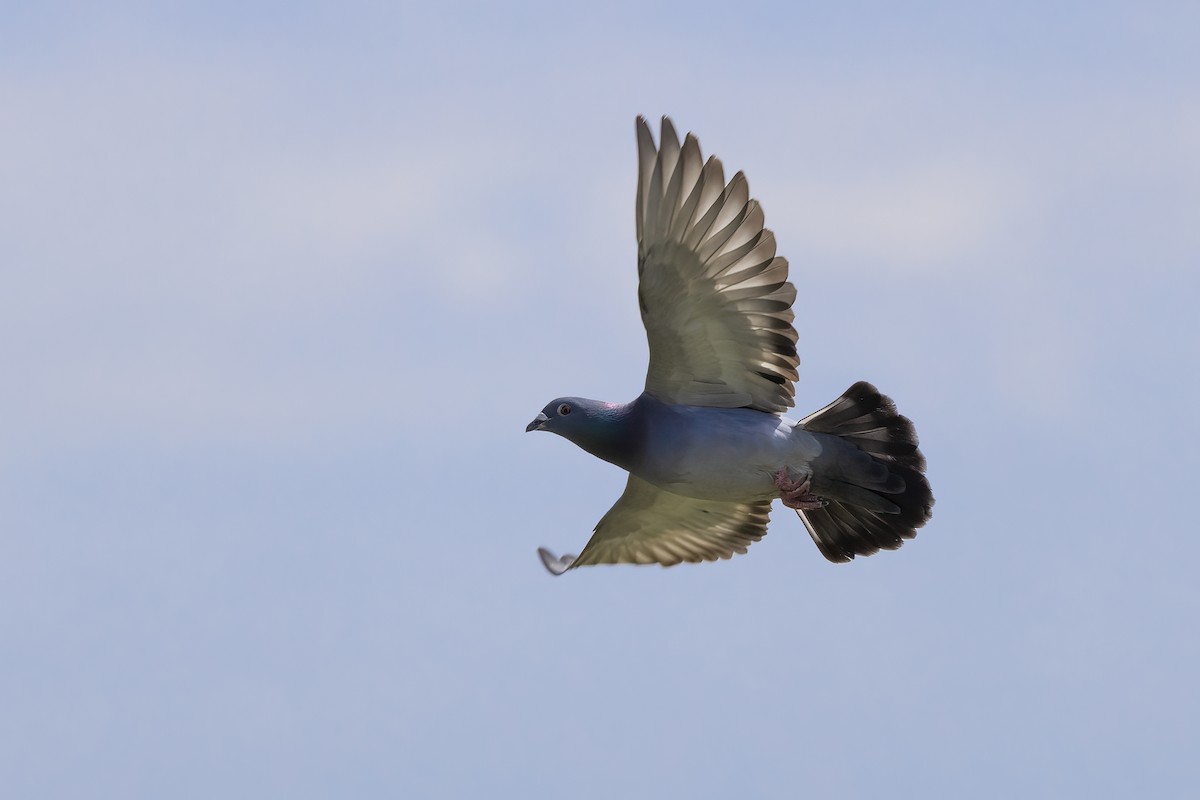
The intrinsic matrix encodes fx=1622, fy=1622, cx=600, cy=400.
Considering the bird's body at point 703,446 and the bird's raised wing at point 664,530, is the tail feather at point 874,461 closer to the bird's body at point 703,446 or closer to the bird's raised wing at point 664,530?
the bird's body at point 703,446

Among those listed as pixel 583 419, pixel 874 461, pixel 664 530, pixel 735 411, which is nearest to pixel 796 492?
pixel 874 461

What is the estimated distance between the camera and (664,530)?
16125 millimetres

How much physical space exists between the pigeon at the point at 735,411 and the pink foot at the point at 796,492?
1cm

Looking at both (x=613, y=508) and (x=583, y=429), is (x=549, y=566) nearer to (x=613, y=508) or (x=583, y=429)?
(x=613, y=508)

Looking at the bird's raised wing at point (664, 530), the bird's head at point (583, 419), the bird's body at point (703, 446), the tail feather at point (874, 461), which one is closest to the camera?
the bird's body at point (703, 446)

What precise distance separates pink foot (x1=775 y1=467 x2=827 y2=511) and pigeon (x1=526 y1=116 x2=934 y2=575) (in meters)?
0.01

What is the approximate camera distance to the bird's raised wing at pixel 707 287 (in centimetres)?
1253

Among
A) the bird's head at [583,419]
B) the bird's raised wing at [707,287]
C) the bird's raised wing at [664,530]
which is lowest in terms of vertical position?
the bird's raised wing at [664,530]

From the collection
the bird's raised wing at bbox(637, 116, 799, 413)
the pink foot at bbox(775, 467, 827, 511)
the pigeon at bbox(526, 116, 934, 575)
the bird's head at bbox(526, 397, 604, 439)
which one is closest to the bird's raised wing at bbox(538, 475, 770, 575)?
the pigeon at bbox(526, 116, 934, 575)

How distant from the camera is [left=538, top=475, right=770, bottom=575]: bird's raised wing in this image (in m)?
15.7

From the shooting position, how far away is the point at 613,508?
621 inches

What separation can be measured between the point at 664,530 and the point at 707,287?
3726 mm

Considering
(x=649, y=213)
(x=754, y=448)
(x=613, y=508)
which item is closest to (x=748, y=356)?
(x=754, y=448)

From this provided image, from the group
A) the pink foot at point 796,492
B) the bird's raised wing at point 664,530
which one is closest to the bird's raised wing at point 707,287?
the pink foot at point 796,492
